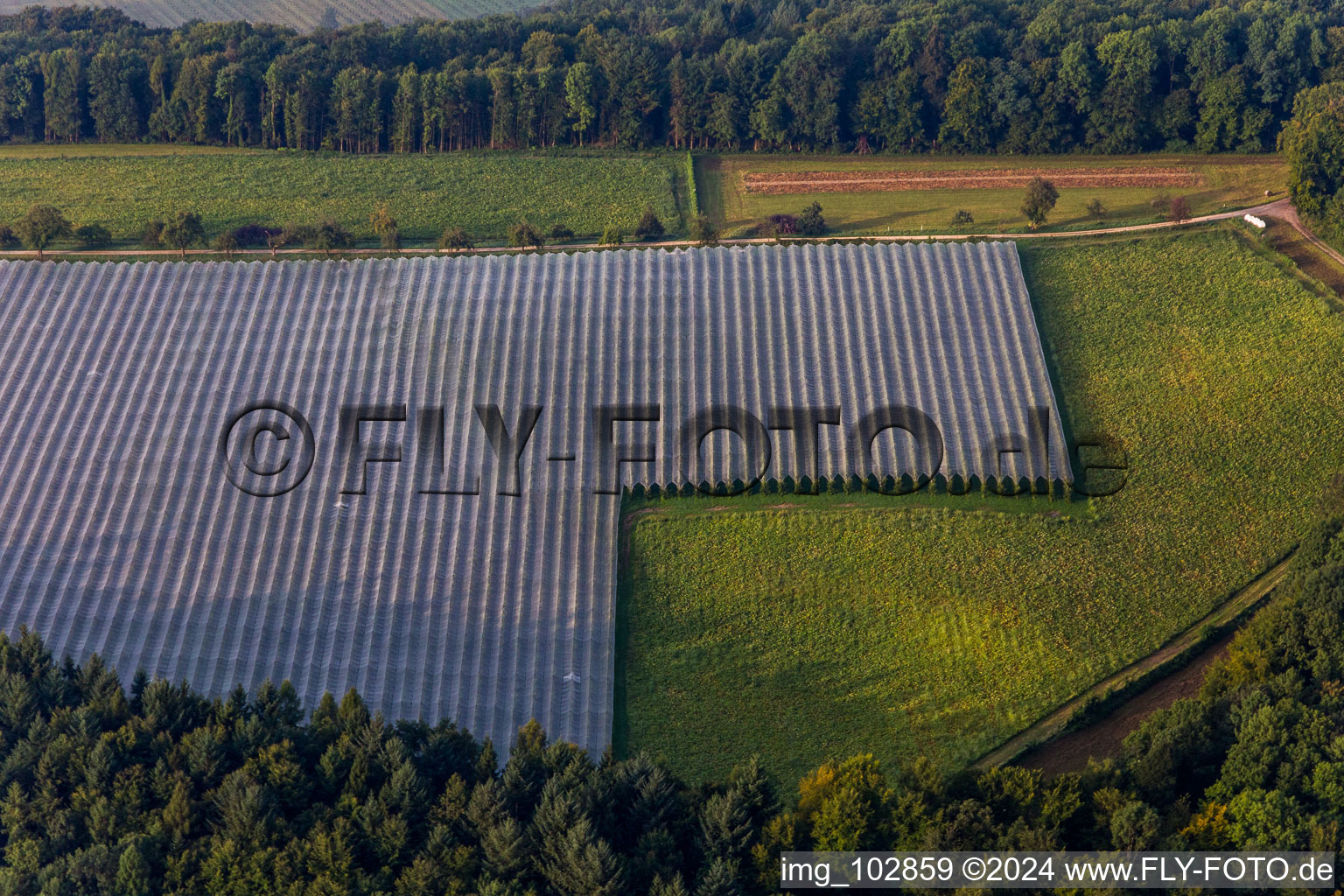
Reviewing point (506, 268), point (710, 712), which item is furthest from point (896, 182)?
point (710, 712)

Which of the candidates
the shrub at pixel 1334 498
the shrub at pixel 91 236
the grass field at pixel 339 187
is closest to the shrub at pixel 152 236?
the grass field at pixel 339 187

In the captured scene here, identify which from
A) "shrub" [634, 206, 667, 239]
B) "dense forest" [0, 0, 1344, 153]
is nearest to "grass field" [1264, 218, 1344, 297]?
"dense forest" [0, 0, 1344, 153]

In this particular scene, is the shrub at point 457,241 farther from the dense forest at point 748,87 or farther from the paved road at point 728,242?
the dense forest at point 748,87

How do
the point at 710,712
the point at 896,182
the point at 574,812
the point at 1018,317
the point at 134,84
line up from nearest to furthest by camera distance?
the point at 574,812
the point at 710,712
the point at 1018,317
the point at 896,182
the point at 134,84

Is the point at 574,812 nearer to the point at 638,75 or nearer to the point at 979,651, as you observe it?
the point at 979,651

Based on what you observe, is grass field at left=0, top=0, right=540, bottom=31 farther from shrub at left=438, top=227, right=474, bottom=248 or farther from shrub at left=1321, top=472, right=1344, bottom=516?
shrub at left=1321, top=472, right=1344, bottom=516
